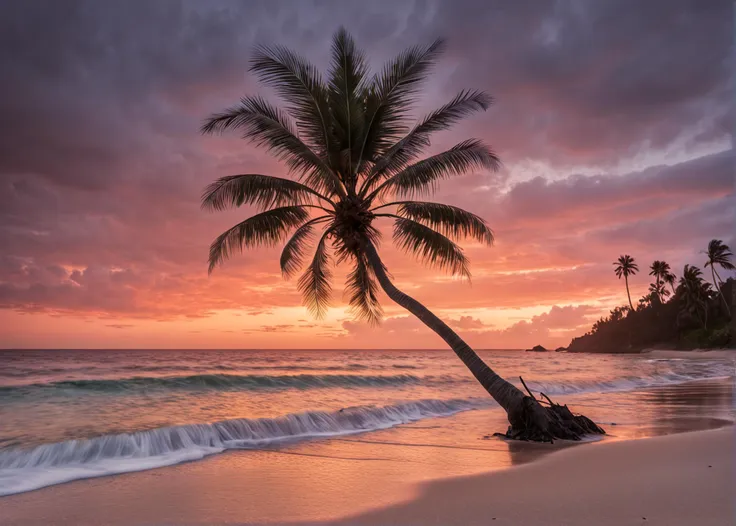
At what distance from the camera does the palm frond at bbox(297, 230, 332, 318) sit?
13773 mm

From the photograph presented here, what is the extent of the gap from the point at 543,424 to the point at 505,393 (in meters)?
0.96

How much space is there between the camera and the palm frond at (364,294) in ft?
48.4

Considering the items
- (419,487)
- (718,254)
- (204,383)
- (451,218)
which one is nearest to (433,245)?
(451,218)

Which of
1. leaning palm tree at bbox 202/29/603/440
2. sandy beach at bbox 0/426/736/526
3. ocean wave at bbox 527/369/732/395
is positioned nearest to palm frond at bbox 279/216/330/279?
leaning palm tree at bbox 202/29/603/440

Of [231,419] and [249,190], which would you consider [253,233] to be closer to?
[249,190]

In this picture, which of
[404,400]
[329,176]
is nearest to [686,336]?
[404,400]

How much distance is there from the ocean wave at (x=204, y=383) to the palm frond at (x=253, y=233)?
9.16 m

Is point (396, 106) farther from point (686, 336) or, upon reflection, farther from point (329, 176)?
point (686, 336)

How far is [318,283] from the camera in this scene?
14125mm

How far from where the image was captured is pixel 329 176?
12.1m

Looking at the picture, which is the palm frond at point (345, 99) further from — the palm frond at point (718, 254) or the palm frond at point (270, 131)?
the palm frond at point (718, 254)

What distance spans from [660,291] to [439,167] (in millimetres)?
101205

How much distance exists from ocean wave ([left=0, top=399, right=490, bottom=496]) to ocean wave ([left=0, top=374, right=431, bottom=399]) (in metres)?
8.69

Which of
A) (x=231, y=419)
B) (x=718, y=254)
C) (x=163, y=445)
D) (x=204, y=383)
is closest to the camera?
(x=163, y=445)
